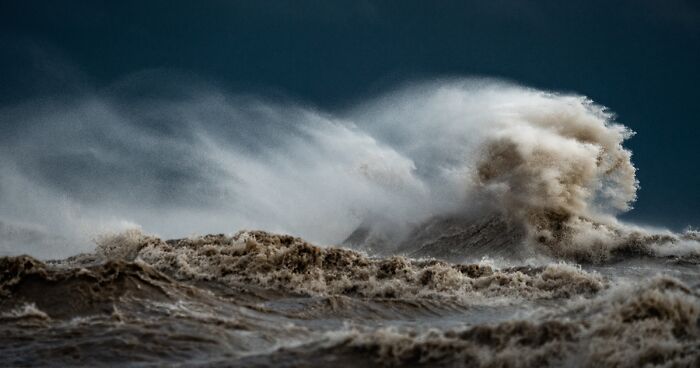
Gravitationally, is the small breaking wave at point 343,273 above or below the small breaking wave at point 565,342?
above

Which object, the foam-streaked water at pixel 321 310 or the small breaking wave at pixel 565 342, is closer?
the small breaking wave at pixel 565 342

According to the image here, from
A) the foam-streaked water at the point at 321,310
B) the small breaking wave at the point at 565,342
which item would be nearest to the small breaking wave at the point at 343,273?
the foam-streaked water at the point at 321,310

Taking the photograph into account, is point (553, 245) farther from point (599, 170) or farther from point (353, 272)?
point (353, 272)

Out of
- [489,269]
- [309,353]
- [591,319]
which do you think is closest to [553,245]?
[489,269]

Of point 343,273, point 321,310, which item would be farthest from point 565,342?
point 343,273

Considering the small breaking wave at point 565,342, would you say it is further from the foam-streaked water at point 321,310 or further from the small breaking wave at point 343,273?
the small breaking wave at point 343,273

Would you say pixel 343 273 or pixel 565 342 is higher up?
pixel 343 273

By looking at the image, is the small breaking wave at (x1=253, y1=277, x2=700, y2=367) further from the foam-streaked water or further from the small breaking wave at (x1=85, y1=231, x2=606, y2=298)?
the small breaking wave at (x1=85, y1=231, x2=606, y2=298)

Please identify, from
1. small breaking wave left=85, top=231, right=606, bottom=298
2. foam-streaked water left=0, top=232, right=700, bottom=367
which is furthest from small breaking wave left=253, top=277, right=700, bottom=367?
small breaking wave left=85, top=231, right=606, bottom=298

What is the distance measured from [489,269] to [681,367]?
8.45 metres

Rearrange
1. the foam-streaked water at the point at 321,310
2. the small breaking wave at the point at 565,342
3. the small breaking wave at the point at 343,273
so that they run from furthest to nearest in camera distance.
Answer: the small breaking wave at the point at 343,273
the foam-streaked water at the point at 321,310
the small breaking wave at the point at 565,342

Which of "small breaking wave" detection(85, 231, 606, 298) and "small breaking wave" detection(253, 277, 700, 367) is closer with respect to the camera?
"small breaking wave" detection(253, 277, 700, 367)

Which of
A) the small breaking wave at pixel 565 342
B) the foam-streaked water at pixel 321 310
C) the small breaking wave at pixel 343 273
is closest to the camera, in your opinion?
the small breaking wave at pixel 565 342

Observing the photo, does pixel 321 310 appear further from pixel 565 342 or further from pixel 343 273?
pixel 565 342
